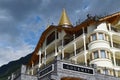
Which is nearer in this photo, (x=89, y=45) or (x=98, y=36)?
(x=98, y=36)

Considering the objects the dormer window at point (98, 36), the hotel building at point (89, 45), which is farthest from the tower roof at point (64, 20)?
the dormer window at point (98, 36)

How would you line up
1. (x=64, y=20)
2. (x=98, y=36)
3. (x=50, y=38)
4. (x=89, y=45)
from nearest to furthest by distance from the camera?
1. (x=98, y=36)
2. (x=89, y=45)
3. (x=50, y=38)
4. (x=64, y=20)

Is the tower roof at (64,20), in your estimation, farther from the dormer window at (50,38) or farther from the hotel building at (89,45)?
the hotel building at (89,45)

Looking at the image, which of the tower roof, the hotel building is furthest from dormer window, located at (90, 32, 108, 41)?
the tower roof

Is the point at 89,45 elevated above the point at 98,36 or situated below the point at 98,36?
below

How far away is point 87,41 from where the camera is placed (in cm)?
3744

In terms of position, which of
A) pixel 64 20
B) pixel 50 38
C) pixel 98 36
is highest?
pixel 64 20

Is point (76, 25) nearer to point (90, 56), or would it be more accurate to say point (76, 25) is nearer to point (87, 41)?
point (87, 41)

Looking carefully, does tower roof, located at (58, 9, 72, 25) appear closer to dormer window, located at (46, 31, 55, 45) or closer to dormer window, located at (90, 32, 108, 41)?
dormer window, located at (46, 31, 55, 45)

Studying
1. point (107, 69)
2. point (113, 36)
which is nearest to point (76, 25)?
point (113, 36)

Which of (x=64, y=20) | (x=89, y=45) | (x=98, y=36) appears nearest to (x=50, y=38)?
(x=64, y=20)

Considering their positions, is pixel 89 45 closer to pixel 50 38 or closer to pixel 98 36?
pixel 98 36

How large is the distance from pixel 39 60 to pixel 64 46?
739 centimetres

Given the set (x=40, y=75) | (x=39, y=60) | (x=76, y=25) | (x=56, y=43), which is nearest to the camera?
(x=40, y=75)
